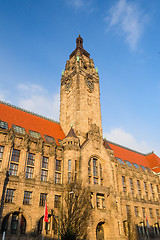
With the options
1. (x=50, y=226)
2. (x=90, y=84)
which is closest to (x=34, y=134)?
(x=50, y=226)

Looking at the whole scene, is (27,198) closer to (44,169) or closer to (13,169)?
(13,169)

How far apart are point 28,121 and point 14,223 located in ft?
66.2

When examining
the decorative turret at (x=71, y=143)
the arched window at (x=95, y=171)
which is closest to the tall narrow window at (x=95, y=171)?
the arched window at (x=95, y=171)

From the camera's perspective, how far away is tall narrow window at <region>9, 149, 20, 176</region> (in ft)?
109

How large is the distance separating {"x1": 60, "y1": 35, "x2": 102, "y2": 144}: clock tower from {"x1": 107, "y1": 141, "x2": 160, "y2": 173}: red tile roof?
1384 cm

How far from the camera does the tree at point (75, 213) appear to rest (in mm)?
29712

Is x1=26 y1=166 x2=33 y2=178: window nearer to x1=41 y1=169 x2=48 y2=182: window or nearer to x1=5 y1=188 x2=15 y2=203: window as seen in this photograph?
x1=41 y1=169 x2=48 y2=182: window

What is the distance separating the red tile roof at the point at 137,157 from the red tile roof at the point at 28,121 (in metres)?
19.2

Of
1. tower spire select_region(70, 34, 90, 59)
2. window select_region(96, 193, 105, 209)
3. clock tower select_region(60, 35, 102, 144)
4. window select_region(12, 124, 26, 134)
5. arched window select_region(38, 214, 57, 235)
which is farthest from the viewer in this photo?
tower spire select_region(70, 34, 90, 59)

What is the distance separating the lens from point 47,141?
40.8 m

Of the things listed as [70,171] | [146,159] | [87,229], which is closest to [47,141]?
[70,171]

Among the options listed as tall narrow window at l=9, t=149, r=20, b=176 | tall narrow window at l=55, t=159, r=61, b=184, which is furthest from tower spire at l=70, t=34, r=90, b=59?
tall narrow window at l=9, t=149, r=20, b=176

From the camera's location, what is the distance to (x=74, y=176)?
36625 mm

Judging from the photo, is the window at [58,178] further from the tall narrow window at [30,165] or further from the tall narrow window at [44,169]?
the tall narrow window at [30,165]
